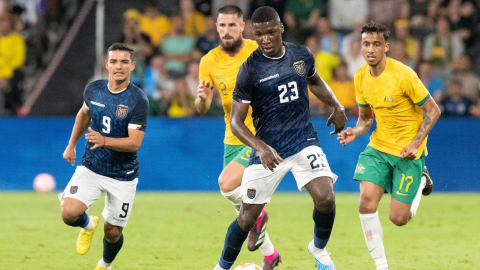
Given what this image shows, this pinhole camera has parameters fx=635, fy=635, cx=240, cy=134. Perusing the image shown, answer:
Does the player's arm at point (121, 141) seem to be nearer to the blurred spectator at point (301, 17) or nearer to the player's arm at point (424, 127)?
the player's arm at point (424, 127)

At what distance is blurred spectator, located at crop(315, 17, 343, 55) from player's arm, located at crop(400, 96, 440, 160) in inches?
301

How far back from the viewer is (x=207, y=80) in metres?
6.96

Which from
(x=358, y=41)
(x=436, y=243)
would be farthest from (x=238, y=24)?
(x=358, y=41)

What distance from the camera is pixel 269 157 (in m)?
5.14

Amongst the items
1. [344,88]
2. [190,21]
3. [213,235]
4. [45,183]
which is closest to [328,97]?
[213,235]

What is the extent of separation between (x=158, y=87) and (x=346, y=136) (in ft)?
25.8

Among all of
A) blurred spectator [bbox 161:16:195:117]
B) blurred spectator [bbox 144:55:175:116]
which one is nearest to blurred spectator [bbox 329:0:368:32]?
blurred spectator [bbox 161:16:195:117]

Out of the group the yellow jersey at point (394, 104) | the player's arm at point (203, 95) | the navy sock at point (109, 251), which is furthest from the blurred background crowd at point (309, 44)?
the navy sock at point (109, 251)

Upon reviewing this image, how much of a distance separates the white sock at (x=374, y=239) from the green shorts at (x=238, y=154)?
1349 millimetres

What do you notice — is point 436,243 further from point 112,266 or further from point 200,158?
point 200,158

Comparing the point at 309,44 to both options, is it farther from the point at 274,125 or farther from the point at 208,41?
the point at 274,125

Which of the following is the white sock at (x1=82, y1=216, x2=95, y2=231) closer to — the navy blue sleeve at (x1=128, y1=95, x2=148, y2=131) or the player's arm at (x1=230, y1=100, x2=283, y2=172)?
the navy blue sleeve at (x1=128, y1=95, x2=148, y2=131)

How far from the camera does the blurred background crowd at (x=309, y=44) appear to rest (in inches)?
504

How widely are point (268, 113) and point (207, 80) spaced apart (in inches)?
61.6
